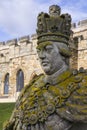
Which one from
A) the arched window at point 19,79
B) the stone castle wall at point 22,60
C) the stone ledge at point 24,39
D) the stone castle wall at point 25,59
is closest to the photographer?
the stone castle wall at point 25,59

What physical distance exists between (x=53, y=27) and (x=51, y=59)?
277 mm

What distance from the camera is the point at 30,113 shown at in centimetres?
319

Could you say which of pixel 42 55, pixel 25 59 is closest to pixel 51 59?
pixel 42 55

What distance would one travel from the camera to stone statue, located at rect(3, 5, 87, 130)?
3092 mm

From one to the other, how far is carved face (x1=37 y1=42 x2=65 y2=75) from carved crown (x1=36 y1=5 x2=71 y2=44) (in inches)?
3.0

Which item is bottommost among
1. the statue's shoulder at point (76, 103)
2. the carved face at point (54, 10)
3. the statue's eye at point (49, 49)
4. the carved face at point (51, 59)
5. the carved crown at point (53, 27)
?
the statue's shoulder at point (76, 103)

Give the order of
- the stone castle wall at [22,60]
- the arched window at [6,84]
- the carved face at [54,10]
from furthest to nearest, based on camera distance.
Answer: the arched window at [6,84] < the stone castle wall at [22,60] < the carved face at [54,10]

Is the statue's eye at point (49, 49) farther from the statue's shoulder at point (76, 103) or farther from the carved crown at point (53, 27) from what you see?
the statue's shoulder at point (76, 103)

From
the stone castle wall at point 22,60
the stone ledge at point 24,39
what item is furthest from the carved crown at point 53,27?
the stone ledge at point 24,39

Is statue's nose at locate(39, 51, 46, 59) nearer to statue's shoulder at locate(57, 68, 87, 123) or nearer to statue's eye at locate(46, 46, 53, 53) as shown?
statue's eye at locate(46, 46, 53, 53)

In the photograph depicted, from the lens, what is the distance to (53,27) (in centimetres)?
330

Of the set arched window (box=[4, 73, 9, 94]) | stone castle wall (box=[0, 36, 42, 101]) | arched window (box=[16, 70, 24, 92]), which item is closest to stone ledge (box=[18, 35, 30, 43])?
stone castle wall (box=[0, 36, 42, 101])

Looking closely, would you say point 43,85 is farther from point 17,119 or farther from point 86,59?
point 86,59

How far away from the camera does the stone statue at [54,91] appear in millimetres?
3092
